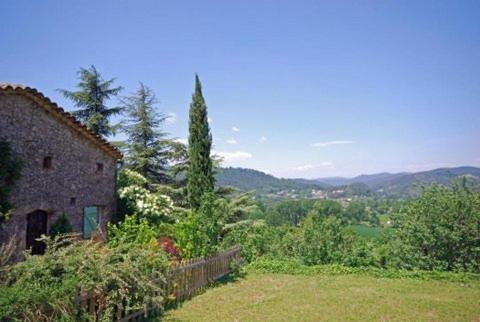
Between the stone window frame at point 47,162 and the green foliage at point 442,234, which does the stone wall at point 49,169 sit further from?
the green foliage at point 442,234

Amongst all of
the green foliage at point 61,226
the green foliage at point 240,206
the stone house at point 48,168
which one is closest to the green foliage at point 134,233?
the stone house at point 48,168

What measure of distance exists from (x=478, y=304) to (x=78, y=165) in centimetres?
1229

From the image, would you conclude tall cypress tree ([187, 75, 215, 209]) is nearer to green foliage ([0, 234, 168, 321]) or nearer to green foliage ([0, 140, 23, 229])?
green foliage ([0, 140, 23, 229])

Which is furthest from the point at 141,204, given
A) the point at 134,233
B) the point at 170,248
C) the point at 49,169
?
the point at 49,169

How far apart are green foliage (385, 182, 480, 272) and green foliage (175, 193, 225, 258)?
770cm

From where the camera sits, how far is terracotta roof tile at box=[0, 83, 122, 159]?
9.05 metres

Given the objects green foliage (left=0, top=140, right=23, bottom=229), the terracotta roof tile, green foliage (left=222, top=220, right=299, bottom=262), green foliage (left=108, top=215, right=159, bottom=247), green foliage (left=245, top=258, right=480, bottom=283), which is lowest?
green foliage (left=245, top=258, right=480, bottom=283)

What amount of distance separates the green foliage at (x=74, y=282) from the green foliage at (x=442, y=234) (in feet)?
34.5

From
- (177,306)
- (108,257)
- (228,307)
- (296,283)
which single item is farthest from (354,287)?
(108,257)

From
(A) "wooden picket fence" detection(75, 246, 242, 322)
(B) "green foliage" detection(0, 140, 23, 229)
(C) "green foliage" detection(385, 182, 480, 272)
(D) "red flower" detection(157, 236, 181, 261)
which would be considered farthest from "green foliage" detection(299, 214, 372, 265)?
(B) "green foliage" detection(0, 140, 23, 229)

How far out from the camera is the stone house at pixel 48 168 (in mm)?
9156

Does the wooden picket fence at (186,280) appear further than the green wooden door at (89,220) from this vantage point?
No

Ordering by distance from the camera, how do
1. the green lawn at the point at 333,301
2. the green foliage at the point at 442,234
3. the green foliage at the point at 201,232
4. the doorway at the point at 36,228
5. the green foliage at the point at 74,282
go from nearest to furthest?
1. the green foliage at the point at 74,282
2. the green lawn at the point at 333,301
3. the doorway at the point at 36,228
4. the green foliage at the point at 201,232
5. the green foliage at the point at 442,234

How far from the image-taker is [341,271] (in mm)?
13695
